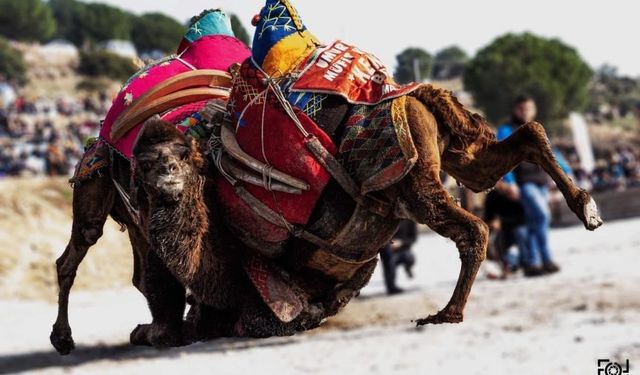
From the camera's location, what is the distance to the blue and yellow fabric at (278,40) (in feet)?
17.1

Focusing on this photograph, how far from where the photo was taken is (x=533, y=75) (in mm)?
74312

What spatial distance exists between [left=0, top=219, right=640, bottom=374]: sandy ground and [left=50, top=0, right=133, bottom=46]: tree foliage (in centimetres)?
8446

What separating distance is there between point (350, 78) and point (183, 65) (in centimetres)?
136

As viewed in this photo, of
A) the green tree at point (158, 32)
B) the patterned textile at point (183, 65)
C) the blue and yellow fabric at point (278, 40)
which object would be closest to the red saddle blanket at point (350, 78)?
the blue and yellow fabric at point (278, 40)

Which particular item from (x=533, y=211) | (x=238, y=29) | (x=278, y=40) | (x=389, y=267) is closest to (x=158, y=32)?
(x=389, y=267)

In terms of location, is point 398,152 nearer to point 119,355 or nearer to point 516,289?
point 119,355

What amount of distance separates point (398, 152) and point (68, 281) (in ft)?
8.74

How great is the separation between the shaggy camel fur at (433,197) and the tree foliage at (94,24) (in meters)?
93.9

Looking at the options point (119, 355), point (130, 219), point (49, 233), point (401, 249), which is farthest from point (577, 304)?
point (49, 233)

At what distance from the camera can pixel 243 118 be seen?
5203 millimetres

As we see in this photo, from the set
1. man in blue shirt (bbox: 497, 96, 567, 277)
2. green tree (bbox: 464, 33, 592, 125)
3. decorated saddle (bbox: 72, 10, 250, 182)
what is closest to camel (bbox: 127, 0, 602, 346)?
decorated saddle (bbox: 72, 10, 250, 182)

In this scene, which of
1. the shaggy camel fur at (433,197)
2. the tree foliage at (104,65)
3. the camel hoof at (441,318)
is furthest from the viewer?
the tree foliage at (104,65)

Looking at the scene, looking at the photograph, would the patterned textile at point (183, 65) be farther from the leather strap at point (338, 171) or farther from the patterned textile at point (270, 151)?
the leather strap at point (338, 171)

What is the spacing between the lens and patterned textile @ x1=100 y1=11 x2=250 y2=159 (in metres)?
5.89
